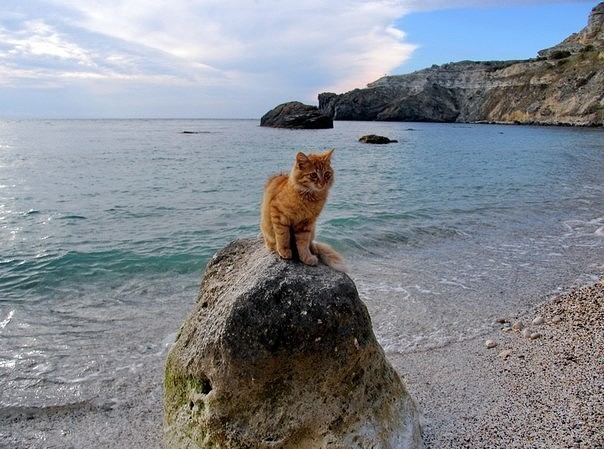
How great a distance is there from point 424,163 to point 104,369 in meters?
29.4

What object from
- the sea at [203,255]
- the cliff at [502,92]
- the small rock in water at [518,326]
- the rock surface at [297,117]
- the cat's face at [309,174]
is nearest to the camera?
the cat's face at [309,174]

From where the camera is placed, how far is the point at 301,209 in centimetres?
441

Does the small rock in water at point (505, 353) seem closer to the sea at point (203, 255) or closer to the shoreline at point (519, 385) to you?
the shoreline at point (519, 385)

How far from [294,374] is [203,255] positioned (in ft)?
25.0

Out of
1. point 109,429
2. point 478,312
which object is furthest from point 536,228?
point 109,429

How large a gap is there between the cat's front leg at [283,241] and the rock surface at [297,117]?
79946mm

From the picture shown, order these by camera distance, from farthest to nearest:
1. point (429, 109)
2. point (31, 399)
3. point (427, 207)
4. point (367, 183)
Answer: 1. point (429, 109)
2. point (367, 183)
3. point (427, 207)
4. point (31, 399)

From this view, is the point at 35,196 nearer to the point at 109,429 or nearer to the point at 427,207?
the point at 427,207

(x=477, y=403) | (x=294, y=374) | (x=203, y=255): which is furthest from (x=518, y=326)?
(x=203, y=255)

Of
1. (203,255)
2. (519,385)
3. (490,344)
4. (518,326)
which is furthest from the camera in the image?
(203,255)

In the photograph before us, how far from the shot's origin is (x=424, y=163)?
107ft

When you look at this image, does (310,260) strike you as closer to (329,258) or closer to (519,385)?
(329,258)

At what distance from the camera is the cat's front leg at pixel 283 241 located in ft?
14.1

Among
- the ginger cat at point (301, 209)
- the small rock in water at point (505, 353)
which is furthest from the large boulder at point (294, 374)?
the small rock in water at point (505, 353)
